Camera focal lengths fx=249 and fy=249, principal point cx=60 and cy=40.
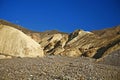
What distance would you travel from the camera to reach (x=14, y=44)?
2939 centimetres

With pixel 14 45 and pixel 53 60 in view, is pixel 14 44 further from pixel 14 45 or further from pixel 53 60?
pixel 53 60

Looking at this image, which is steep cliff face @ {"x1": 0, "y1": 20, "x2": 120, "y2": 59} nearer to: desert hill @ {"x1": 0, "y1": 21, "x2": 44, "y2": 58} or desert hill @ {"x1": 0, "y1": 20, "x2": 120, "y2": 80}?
desert hill @ {"x1": 0, "y1": 20, "x2": 120, "y2": 80}

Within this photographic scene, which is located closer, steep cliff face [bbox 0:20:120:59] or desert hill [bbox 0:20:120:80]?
desert hill [bbox 0:20:120:80]

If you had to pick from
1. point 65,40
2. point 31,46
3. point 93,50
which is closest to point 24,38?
point 31,46

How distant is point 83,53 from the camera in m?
52.6

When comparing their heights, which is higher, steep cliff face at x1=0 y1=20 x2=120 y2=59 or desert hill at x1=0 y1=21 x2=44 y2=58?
steep cliff face at x1=0 y1=20 x2=120 y2=59

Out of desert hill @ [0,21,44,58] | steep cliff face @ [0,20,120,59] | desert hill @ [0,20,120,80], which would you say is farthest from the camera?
steep cliff face @ [0,20,120,59]

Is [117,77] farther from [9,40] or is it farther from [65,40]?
[65,40]

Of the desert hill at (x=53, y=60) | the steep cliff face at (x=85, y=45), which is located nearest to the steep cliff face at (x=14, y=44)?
the desert hill at (x=53, y=60)

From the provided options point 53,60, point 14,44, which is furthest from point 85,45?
point 14,44

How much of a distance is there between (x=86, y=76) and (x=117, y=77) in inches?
80.1

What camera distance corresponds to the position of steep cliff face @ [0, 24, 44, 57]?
1132 inches

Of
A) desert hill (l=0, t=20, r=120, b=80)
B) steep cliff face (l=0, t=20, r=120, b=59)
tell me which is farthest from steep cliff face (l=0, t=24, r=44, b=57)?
steep cliff face (l=0, t=20, r=120, b=59)

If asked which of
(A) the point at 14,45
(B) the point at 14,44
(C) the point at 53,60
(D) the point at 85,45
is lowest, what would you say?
(C) the point at 53,60
